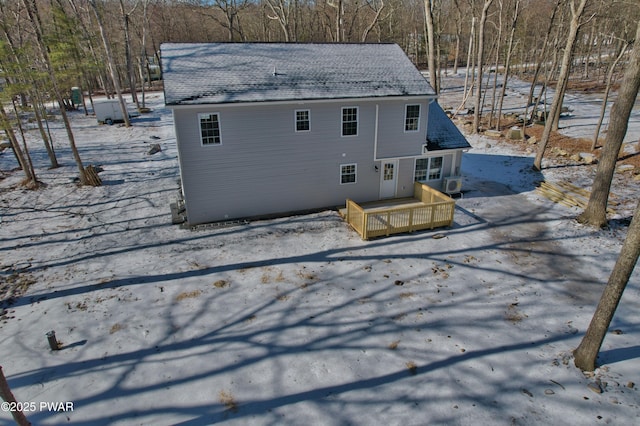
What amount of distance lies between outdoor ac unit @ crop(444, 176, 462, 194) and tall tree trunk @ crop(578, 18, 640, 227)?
5228 millimetres

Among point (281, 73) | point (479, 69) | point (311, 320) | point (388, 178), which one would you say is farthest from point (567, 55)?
point (311, 320)

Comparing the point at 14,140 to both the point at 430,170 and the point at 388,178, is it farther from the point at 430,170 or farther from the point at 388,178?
the point at 430,170

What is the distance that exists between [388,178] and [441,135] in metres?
3.67

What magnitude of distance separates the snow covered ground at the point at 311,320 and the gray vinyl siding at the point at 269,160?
113cm

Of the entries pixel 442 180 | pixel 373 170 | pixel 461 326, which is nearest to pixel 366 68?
pixel 373 170

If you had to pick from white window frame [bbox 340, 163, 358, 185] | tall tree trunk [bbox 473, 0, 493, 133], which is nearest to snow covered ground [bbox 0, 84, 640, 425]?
white window frame [bbox 340, 163, 358, 185]

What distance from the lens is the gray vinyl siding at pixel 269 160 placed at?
14.6 m

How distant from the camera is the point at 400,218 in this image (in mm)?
14461

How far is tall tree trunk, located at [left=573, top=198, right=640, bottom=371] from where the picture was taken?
23.6 feet

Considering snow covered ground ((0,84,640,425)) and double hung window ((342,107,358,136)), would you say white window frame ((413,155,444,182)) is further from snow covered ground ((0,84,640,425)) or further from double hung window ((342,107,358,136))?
double hung window ((342,107,358,136))

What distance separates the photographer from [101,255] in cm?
1305

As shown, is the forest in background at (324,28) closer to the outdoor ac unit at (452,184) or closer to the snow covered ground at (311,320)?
the outdoor ac unit at (452,184)

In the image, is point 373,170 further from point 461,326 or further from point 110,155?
point 110,155

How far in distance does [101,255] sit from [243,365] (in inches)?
317
